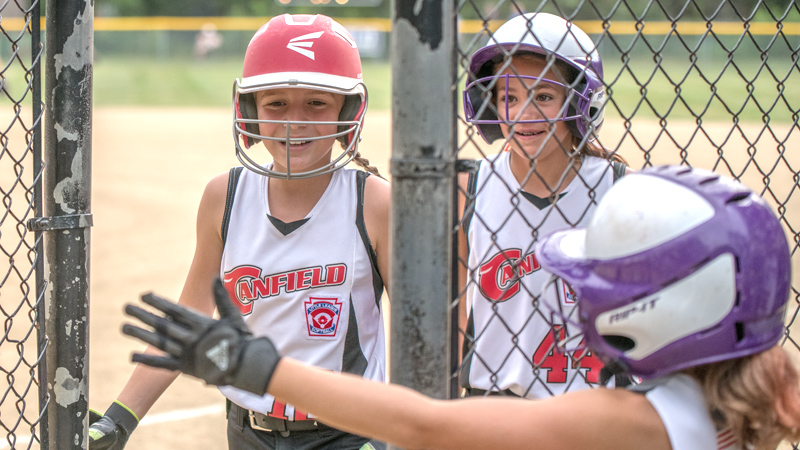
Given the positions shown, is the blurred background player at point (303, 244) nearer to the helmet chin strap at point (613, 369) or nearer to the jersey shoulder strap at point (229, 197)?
the jersey shoulder strap at point (229, 197)

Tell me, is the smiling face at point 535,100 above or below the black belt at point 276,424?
above

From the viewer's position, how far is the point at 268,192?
256cm

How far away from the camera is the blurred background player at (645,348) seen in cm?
148

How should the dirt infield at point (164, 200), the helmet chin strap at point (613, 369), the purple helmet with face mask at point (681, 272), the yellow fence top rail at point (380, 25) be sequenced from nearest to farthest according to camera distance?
the purple helmet with face mask at point (681, 272), the helmet chin strap at point (613, 369), the dirt infield at point (164, 200), the yellow fence top rail at point (380, 25)

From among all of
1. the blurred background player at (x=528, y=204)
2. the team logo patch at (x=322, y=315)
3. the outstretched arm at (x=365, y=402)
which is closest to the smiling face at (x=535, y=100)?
the blurred background player at (x=528, y=204)

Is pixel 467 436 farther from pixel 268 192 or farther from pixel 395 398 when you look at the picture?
pixel 268 192

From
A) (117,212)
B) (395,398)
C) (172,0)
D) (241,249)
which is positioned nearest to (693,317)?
(395,398)

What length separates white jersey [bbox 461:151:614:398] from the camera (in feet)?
8.07

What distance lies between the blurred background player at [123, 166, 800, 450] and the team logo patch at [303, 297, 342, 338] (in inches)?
34.6

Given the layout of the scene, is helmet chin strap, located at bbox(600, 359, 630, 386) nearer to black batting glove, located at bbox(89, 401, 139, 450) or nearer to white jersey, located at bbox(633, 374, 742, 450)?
white jersey, located at bbox(633, 374, 742, 450)

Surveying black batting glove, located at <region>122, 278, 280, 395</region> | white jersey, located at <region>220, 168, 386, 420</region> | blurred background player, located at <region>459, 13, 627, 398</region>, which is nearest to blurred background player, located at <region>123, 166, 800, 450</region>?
black batting glove, located at <region>122, 278, 280, 395</region>

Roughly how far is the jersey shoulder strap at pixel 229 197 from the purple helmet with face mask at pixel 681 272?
122cm

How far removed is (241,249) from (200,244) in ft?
0.54

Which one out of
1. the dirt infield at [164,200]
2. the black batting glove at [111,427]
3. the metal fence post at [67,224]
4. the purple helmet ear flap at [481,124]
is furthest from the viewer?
the dirt infield at [164,200]
